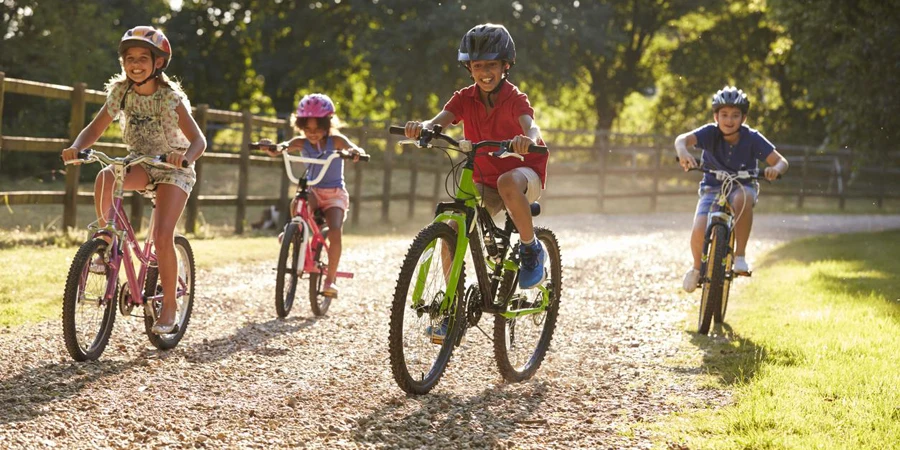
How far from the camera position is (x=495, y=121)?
5.50 metres

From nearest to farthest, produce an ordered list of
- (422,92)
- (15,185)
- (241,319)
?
(241,319)
(15,185)
(422,92)

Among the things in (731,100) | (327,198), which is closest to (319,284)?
(327,198)

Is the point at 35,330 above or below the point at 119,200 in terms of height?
below

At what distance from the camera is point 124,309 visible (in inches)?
222

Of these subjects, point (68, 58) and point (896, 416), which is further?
point (68, 58)

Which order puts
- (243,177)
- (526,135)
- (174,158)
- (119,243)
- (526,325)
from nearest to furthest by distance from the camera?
(174,158)
(526,135)
(119,243)
(526,325)
(243,177)

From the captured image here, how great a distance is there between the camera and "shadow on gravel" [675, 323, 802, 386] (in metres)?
5.84

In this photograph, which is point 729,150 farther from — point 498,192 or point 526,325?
point 498,192

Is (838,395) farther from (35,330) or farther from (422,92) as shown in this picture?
(422,92)

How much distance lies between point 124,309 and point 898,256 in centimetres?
1025

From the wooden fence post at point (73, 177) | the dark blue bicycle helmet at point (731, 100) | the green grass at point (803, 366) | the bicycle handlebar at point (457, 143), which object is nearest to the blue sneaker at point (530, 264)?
the bicycle handlebar at point (457, 143)

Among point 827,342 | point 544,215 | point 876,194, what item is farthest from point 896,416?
point 876,194

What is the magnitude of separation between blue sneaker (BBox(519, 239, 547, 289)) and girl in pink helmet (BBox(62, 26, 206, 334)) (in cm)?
173

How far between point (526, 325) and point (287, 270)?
225 centimetres
